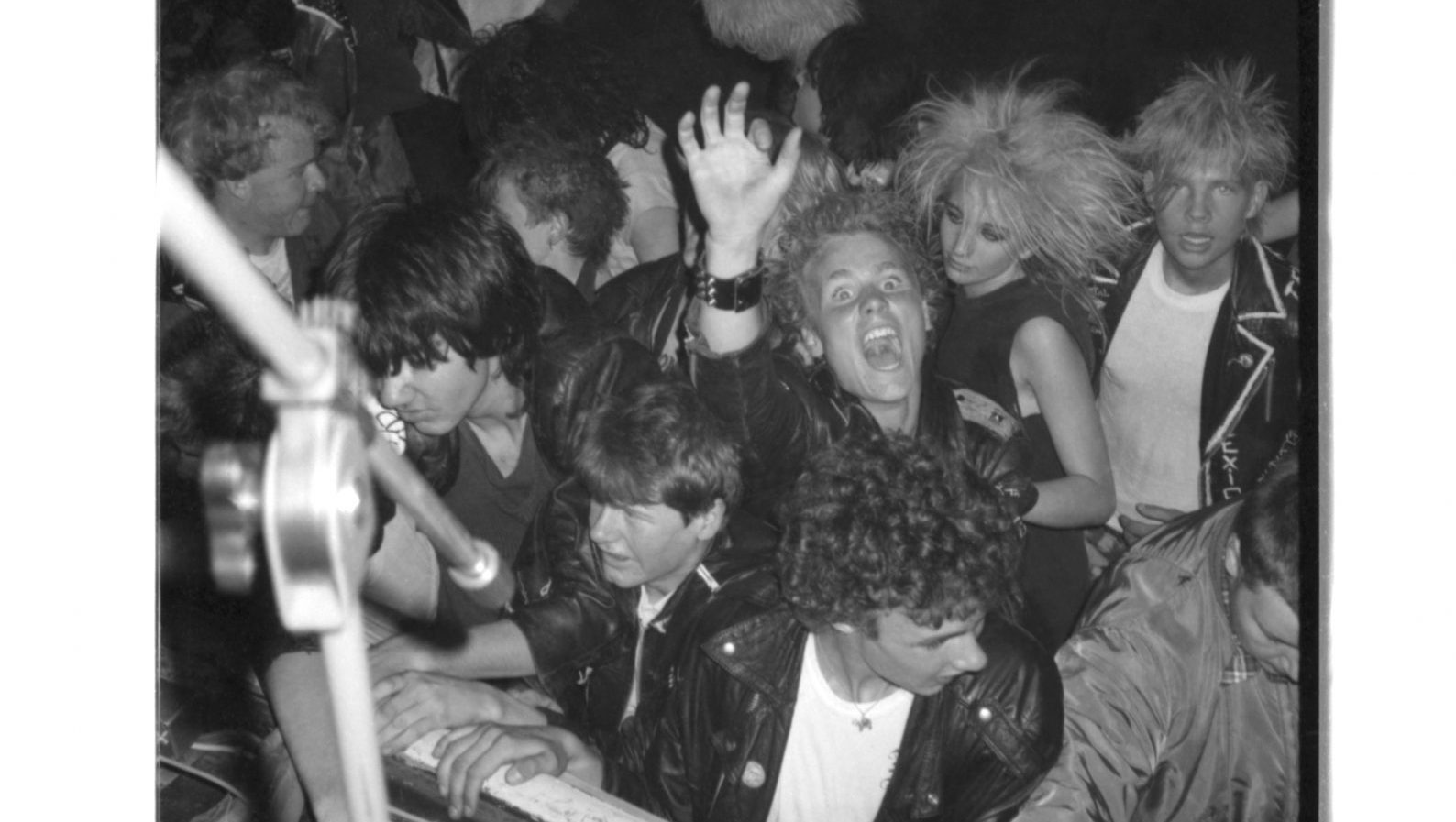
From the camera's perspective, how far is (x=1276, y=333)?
2.54 meters

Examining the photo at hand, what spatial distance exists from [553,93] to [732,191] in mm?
322

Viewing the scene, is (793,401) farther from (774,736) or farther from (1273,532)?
(1273,532)

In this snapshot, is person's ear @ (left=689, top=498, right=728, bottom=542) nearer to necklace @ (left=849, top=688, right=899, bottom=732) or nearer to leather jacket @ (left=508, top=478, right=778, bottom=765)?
leather jacket @ (left=508, top=478, right=778, bottom=765)

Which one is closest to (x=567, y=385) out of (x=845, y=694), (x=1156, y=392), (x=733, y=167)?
(x=733, y=167)

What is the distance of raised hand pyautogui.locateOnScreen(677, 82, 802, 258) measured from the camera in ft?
8.23

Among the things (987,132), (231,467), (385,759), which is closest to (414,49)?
(231,467)

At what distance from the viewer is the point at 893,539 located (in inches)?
95.9

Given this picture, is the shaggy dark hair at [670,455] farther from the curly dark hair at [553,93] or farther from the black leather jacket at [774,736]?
the curly dark hair at [553,93]

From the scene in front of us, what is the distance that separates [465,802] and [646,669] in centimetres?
34

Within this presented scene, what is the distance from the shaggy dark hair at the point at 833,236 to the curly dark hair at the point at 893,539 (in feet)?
0.68

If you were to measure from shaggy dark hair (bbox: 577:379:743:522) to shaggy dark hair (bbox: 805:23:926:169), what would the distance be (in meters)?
0.47

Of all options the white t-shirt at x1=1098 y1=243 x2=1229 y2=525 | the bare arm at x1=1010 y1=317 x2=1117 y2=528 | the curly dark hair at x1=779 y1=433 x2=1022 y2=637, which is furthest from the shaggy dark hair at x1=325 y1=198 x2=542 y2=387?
the white t-shirt at x1=1098 y1=243 x2=1229 y2=525

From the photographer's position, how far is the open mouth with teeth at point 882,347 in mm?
2527
